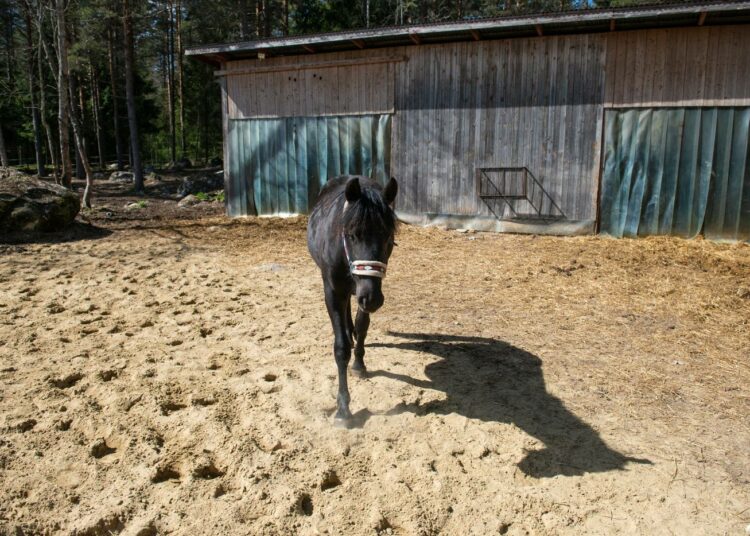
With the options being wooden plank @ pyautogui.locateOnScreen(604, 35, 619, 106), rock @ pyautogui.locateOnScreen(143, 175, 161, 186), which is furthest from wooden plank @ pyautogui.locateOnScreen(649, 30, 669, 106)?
rock @ pyautogui.locateOnScreen(143, 175, 161, 186)

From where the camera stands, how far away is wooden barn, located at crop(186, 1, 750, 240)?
8.73 meters

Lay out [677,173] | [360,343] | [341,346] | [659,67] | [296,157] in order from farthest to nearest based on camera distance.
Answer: [296,157], [677,173], [659,67], [360,343], [341,346]

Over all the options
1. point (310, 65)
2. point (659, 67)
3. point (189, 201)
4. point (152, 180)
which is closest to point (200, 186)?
point (189, 201)

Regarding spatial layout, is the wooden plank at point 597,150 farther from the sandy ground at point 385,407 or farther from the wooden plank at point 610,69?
the sandy ground at point 385,407

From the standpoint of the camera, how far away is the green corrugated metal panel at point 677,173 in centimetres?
871

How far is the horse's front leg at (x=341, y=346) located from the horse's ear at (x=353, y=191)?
71 centimetres

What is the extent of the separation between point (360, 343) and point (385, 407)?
64cm

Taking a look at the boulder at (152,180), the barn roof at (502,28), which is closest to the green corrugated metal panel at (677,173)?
the barn roof at (502,28)

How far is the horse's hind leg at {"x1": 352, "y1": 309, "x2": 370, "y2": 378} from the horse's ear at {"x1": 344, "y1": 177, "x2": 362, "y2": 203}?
3.61 ft

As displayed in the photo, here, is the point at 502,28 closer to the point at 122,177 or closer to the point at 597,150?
the point at 597,150

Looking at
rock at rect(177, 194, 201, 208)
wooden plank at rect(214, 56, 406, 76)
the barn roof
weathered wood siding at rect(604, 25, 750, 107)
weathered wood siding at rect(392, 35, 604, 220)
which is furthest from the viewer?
rock at rect(177, 194, 201, 208)

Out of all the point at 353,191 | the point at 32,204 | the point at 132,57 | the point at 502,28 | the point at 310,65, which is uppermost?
the point at 132,57

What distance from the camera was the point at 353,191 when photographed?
121 inches

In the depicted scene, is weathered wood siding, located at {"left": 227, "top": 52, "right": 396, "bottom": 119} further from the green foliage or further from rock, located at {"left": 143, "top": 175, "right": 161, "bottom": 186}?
rock, located at {"left": 143, "top": 175, "right": 161, "bottom": 186}
